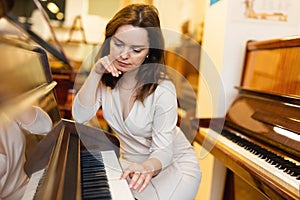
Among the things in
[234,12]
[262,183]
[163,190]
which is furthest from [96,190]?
[234,12]

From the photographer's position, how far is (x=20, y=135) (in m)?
0.47

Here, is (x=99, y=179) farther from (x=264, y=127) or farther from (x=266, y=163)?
(x=264, y=127)

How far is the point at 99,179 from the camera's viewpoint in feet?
1.80

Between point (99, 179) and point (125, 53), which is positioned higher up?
point (125, 53)

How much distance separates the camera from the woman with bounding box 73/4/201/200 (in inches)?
19.9

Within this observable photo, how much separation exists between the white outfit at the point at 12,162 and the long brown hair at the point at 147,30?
169 mm

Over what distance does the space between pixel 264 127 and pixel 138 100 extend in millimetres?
725

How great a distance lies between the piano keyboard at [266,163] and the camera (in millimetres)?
821

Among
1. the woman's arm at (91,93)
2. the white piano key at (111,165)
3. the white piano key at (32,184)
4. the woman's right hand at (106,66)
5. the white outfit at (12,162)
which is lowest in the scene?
the white piano key at (111,165)

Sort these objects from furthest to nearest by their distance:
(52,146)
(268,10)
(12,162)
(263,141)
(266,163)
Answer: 1. (268,10)
2. (263,141)
3. (266,163)
4. (52,146)
5. (12,162)

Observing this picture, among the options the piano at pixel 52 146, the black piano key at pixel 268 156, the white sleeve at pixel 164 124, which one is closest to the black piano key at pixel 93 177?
the piano at pixel 52 146

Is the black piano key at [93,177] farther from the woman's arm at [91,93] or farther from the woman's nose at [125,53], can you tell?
A: the woman's nose at [125,53]

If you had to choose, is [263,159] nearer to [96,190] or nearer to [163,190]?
[163,190]

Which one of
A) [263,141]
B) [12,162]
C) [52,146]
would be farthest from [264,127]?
[12,162]
